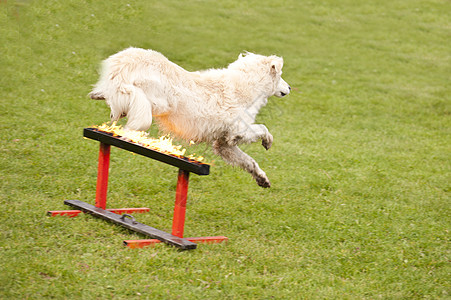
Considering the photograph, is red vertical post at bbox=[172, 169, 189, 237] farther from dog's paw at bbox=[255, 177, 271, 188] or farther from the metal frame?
dog's paw at bbox=[255, 177, 271, 188]

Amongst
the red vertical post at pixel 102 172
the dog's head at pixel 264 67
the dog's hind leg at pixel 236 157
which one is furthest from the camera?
the dog's hind leg at pixel 236 157

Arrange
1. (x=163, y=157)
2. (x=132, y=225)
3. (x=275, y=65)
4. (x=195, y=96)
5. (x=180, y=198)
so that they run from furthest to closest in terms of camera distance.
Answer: (x=275, y=65) < (x=132, y=225) < (x=195, y=96) < (x=180, y=198) < (x=163, y=157)

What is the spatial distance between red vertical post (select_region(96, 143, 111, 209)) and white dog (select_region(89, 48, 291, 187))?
2.46ft

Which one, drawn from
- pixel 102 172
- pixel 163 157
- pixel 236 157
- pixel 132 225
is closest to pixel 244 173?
pixel 236 157

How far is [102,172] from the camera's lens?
6094mm

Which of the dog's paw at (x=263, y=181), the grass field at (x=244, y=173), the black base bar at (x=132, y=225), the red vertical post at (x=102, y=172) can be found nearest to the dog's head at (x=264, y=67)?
the dog's paw at (x=263, y=181)

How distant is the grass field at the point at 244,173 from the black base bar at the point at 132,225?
0.36ft

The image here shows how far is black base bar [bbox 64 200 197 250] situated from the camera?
550cm

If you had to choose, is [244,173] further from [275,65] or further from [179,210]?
[179,210]

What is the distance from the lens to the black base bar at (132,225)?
18.1ft

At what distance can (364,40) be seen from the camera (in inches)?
731

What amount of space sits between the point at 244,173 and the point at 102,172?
10.6 feet

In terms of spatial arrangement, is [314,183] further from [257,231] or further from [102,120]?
[102,120]

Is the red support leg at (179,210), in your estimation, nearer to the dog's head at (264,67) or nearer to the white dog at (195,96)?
the white dog at (195,96)
